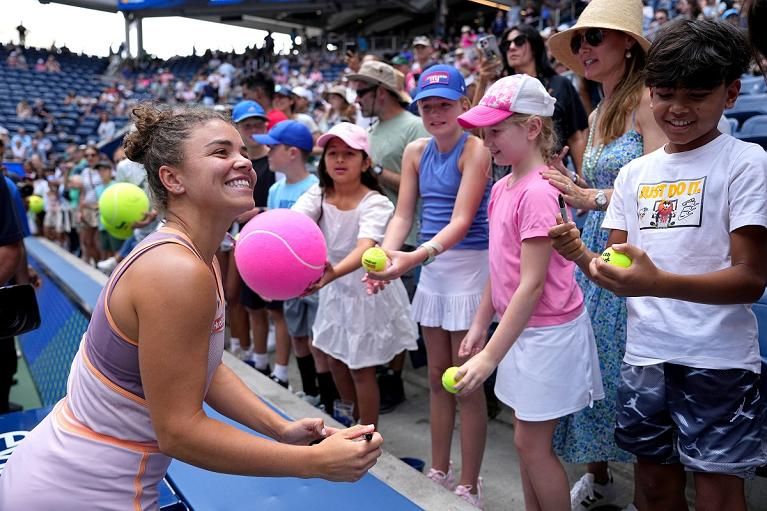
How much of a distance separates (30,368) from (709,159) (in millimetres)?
5382

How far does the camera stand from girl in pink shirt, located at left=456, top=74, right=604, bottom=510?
6.27 ft

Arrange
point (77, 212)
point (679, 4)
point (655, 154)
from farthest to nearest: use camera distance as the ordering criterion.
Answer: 1. point (679, 4)
2. point (77, 212)
3. point (655, 154)

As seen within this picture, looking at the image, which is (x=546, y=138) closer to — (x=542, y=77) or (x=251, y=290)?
(x=542, y=77)

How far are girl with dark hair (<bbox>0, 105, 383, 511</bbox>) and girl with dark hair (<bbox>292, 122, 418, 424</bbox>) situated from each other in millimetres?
1430

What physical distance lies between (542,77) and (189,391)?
283 cm

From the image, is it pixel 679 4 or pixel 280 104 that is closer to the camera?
pixel 280 104

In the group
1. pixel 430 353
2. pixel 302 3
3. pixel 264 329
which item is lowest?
pixel 264 329

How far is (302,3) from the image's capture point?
3031 cm

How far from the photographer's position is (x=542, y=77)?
3396 millimetres

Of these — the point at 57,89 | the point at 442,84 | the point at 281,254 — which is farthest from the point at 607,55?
the point at 57,89

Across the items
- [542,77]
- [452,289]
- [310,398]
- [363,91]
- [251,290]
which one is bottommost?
[310,398]

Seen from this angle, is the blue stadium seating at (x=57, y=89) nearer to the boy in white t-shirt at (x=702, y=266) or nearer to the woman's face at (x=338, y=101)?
the woman's face at (x=338, y=101)

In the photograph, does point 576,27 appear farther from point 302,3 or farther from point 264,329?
point 302,3

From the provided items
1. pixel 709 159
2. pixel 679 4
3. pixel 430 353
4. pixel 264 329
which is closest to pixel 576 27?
pixel 709 159
